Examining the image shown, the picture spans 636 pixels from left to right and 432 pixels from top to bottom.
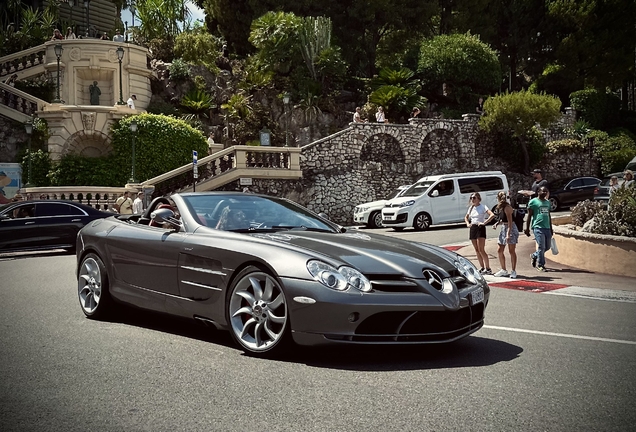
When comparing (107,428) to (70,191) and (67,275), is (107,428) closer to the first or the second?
(67,275)

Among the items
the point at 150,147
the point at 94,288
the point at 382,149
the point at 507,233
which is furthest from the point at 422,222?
the point at 94,288

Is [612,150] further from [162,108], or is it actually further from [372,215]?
[162,108]

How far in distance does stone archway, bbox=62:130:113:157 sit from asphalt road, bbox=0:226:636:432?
3105 cm

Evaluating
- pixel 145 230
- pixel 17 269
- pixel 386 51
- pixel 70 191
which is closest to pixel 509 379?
pixel 145 230

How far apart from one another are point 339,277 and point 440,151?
118ft

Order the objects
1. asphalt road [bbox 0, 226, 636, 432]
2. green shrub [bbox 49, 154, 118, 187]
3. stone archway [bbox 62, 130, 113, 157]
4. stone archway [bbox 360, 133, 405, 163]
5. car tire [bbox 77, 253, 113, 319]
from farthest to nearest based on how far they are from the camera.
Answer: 1. stone archway [bbox 360, 133, 405, 163]
2. stone archway [bbox 62, 130, 113, 157]
3. green shrub [bbox 49, 154, 118, 187]
4. car tire [bbox 77, 253, 113, 319]
5. asphalt road [bbox 0, 226, 636, 432]

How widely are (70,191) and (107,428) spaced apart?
2923 cm

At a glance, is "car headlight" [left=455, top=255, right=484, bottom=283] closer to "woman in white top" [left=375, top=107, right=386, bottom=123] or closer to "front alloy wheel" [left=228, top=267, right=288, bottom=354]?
"front alloy wheel" [left=228, top=267, right=288, bottom=354]

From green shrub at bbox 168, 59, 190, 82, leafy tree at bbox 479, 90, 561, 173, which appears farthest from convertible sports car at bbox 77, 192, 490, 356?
green shrub at bbox 168, 59, 190, 82

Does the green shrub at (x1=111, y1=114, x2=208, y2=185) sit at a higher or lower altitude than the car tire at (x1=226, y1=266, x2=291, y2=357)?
higher

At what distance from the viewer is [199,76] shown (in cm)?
4759

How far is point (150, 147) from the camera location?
37188 millimetres

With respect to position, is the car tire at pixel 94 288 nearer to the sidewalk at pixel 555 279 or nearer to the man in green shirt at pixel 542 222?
the sidewalk at pixel 555 279

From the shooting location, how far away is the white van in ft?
89.9
